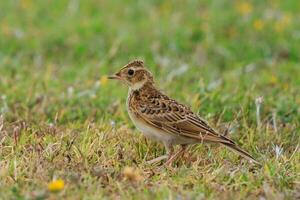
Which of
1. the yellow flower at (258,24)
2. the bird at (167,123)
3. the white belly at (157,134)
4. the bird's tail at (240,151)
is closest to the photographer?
the bird's tail at (240,151)

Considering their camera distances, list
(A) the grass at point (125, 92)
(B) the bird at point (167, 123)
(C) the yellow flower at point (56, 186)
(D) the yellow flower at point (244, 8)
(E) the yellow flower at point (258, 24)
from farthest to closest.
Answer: (D) the yellow flower at point (244, 8) < (E) the yellow flower at point (258, 24) < (B) the bird at point (167, 123) < (A) the grass at point (125, 92) < (C) the yellow flower at point (56, 186)

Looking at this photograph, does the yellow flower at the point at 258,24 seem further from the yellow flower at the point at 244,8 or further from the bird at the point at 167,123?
the bird at the point at 167,123

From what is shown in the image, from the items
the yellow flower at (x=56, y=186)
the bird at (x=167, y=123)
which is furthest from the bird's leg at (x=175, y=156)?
the yellow flower at (x=56, y=186)

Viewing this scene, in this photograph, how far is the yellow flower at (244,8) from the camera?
13383mm

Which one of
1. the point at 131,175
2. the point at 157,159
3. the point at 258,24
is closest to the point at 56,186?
the point at 131,175

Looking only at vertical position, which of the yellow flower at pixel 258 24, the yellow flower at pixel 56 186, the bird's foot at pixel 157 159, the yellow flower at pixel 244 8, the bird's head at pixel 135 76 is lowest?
the bird's foot at pixel 157 159

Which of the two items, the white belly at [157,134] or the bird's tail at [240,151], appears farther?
the white belly at [157,134]

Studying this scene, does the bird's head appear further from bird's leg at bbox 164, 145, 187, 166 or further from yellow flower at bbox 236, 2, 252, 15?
yellow flower at bbox 236, 2, 252, 15

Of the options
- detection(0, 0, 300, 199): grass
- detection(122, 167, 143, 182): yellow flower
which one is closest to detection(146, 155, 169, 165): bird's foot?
detection(0, 0, 300, 199): grass

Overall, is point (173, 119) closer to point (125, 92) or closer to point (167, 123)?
point (167, 123)

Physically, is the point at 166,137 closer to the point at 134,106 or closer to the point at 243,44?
the point at 134,106

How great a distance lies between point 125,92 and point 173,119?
2.46 m

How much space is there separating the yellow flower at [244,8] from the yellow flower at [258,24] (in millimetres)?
317

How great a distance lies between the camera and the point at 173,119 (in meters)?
7.38
